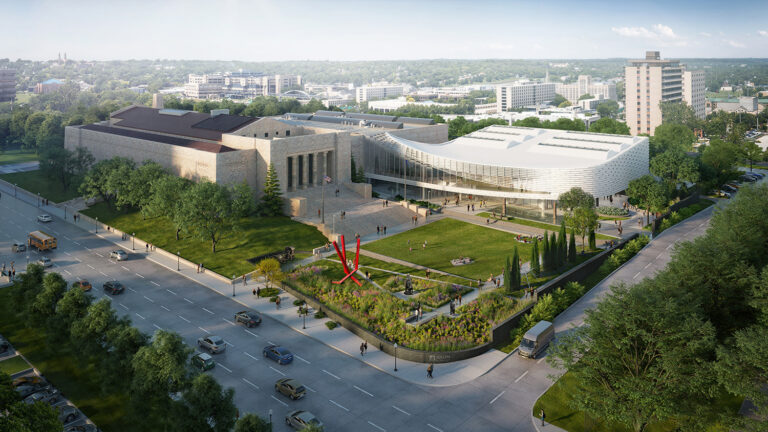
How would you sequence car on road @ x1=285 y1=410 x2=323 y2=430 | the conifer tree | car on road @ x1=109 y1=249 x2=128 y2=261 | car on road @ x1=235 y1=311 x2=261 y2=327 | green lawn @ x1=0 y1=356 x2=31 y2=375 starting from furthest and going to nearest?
the conifer tree → car on road @ x1=109 y1=249 x2=128 y2=261 → car on road @ x1=235 y1=311 x2=261 y2=327 → green lawn @ x1=0 y1=356 x2=31 y2=375 → car on road @ x1=285 y1=410 x2=323 y2=430

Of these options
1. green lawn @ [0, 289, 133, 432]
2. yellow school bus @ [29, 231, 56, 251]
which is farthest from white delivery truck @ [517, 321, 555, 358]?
yellow school bus @ [29, 231, 56, 251]

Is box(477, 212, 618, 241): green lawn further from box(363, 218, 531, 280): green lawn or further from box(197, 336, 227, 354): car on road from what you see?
box(197, 336, 227, 354): car on road

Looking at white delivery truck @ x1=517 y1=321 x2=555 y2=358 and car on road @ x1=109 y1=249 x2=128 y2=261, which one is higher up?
car on road @ x1=109 y1=249 x2=128 y2=261

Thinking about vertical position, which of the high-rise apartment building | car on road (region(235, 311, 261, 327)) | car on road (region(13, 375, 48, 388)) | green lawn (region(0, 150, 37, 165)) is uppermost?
the high-rise apartment building

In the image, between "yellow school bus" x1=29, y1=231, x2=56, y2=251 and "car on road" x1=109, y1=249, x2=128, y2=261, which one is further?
"yellow school bus" x1=29, y1=231, x2=56, y2=251

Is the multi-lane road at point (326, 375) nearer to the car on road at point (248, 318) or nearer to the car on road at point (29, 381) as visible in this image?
the car on road at point (248, 318)

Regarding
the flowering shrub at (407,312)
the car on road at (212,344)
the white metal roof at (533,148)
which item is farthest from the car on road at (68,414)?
the white metal roof at (533,148)

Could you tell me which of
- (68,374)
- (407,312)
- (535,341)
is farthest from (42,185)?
(535,341)
